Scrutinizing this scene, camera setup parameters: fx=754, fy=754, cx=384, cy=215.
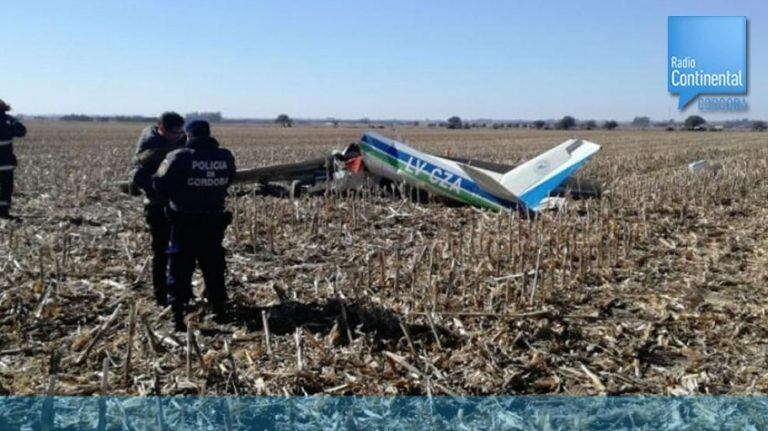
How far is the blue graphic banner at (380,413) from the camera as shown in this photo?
170 inches

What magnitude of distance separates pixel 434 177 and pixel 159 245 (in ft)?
21.4

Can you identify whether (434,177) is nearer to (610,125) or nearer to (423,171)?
(423,171)

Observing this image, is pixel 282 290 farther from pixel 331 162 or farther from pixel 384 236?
pixel 331 162

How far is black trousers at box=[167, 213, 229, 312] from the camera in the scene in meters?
6.11

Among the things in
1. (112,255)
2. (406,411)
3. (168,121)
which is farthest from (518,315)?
(112,255)

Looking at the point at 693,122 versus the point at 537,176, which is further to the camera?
the point at 693,122

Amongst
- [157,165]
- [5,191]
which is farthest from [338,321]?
[5,191]

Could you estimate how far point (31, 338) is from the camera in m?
5.73

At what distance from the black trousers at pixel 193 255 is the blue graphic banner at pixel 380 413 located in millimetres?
1637

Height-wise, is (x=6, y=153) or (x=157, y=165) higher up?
(x=6, y=153)

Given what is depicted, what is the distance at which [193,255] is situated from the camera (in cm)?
623

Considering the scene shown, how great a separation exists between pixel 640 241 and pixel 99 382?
23.3 feet

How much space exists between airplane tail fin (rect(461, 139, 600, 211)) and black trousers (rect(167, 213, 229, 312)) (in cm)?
618

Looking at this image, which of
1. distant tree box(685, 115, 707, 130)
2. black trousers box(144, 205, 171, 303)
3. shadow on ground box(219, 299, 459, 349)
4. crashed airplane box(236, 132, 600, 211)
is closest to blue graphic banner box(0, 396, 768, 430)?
shadow on ground box(219, 299, 459, 349)
